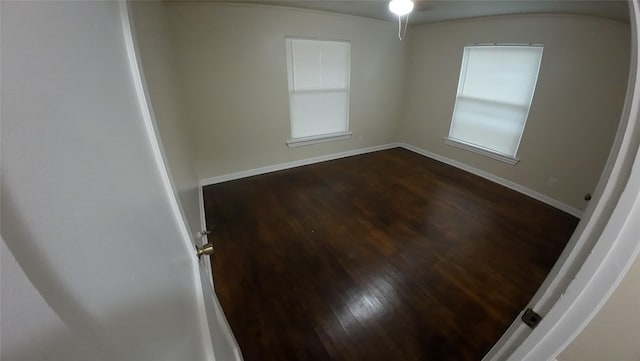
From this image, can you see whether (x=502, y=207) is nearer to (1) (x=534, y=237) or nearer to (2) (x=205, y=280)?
(1) (x=534, y=237)

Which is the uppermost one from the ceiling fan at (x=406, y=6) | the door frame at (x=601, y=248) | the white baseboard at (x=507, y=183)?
the ceiling fan at (x=406, y=6)

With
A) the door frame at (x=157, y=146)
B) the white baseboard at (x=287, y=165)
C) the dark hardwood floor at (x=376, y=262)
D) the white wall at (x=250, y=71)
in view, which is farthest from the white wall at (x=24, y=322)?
the white baseboard at (x=287, y=165)

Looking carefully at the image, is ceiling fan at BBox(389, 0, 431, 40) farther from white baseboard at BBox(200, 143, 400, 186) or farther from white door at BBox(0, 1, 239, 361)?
white door at BBox(0, 1, 239, 361)

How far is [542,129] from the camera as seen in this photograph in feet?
10.1

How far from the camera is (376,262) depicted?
2.21 meters

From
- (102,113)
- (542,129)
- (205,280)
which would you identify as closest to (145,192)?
(102,113)

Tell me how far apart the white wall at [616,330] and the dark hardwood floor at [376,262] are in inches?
32.4

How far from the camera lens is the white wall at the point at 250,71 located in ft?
9.76

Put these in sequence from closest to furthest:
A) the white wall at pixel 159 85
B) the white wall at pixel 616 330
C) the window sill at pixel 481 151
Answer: the white wall at pixel 616 330 → the white wall at pixel 159 85 → the window sill at pixel 481 151

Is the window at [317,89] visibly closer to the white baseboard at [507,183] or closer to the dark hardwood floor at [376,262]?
the dark hardwood floor at [376,262]

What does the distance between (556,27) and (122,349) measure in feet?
13.8

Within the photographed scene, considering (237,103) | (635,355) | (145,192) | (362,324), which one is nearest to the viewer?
(145,192)

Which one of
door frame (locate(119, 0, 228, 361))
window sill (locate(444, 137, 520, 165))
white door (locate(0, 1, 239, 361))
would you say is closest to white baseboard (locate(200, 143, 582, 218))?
window sill (locate(444, 137, 520, 165))

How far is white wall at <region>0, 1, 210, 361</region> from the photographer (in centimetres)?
22
